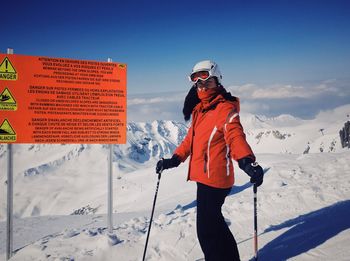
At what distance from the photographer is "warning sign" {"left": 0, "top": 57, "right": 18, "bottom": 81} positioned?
5887 millimetres

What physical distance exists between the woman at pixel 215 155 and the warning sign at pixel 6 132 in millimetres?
3745

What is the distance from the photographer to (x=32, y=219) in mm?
10383

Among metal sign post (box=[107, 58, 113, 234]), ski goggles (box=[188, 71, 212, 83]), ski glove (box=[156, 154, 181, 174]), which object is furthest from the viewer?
metal sign post (box=[107, 58, 113, 234])

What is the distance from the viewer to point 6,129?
6094mm

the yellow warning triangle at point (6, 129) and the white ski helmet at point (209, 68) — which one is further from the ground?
the white ski helmet at point (209, 68)

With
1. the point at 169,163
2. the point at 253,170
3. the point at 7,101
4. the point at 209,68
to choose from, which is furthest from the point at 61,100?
the point at 253,170

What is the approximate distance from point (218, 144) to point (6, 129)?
13.9 ft

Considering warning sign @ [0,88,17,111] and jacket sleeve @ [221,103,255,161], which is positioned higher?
warning sign @ [0,88,17,111]

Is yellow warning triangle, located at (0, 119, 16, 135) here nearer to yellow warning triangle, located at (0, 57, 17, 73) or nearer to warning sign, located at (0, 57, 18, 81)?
warning sign, located at (0, 57, 18, 81)

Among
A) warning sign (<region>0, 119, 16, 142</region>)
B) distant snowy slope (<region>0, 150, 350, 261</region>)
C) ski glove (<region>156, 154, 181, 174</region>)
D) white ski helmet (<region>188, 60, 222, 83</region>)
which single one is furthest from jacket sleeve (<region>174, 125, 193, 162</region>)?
warning sign (<region>0, 119, 16, 142</region>)

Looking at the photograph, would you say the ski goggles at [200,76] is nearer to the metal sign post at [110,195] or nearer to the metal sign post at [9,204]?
the metal sign post at [110,195]

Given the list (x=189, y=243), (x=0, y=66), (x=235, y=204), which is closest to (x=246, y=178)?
(x=235, y=204)

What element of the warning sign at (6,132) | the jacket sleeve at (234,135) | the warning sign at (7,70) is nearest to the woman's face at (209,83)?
the jacket sleeve at (234,135)

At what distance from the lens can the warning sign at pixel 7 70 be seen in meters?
5.89
